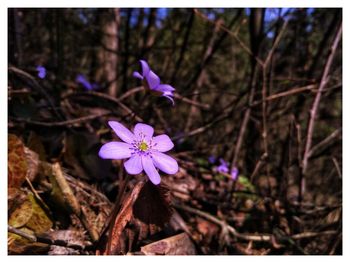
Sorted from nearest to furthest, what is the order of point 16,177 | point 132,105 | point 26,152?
point 16,177, point 26,152, point 132,105

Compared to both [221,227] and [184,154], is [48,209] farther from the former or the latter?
[184,154]

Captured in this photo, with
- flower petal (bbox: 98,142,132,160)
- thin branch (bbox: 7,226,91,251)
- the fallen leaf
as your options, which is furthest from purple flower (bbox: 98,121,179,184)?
the fallen leaf

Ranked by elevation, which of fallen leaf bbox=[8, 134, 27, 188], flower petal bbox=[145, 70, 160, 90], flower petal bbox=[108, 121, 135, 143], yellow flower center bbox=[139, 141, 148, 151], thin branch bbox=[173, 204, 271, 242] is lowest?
thin branch bbox=[173, 204, 271, 242]

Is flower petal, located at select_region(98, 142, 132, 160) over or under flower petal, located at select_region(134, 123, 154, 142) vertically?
under

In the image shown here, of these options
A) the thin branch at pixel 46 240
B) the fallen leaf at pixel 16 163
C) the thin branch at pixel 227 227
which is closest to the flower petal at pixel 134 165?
the thin branch at pixel 46 240

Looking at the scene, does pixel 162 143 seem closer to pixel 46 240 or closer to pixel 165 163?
pixel 165 163

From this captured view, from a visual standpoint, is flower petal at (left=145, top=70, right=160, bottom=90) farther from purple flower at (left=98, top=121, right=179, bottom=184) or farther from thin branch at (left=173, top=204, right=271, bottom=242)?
thin branch at (left=173, top=204, right=271, bottom=242)
